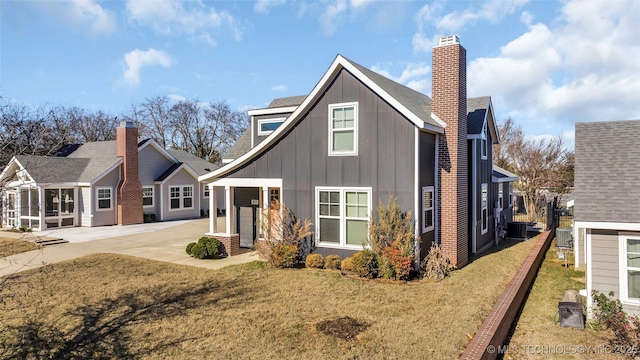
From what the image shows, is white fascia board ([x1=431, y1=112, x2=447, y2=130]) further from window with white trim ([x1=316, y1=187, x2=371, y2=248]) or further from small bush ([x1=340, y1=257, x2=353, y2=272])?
small bush ([x1=340, y1=257, x2=353, y2=272])

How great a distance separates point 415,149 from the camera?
39.3 feet

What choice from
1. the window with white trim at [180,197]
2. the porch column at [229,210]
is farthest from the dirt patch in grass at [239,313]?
the window with white trim at [180,197]

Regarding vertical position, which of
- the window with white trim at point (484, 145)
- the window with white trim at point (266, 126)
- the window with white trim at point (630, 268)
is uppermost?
the window with white trim at point (266, 126)

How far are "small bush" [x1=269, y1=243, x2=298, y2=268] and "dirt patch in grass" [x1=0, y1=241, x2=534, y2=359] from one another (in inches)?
13.0

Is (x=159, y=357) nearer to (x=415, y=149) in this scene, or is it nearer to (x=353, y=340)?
(x=353, y=340)

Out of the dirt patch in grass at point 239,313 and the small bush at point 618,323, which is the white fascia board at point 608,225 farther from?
the dirt patch in grass at point 239,313

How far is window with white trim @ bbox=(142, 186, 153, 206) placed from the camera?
88.3 feet

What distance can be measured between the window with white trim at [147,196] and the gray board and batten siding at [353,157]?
1553 centimetres

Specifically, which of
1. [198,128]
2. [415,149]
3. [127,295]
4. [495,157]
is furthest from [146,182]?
[495,157]

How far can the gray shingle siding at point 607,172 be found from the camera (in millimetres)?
8273

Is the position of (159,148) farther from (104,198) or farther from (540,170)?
(540,170)

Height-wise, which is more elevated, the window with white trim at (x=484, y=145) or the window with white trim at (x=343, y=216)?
the window with white trim at (x=484, y=145)

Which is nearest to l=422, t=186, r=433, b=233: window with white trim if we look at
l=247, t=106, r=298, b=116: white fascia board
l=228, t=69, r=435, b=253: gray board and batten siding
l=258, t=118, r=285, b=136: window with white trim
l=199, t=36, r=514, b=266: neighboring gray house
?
l=199, t=36, r=514, b=266: neighboring gray house

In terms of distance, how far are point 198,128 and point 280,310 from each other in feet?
154
